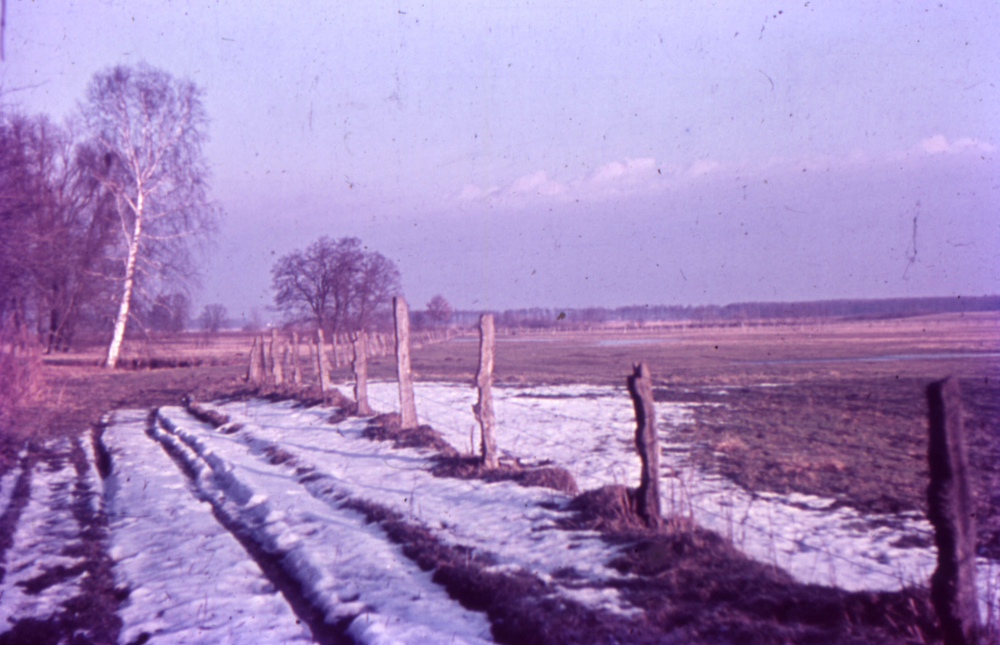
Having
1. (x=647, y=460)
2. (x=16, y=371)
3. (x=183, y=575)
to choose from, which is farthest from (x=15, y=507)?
(x=16, y=371)

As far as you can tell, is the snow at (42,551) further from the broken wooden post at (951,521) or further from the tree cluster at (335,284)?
the tree cluster at (335,284)

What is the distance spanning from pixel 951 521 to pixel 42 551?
7.71 m

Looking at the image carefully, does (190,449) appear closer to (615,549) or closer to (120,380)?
(615,549)

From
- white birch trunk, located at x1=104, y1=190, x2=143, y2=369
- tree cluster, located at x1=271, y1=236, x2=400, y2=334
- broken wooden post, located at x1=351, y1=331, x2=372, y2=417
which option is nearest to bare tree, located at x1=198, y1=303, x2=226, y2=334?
tree cluster, located at x1=271, y1=236, x2=400, y2=334

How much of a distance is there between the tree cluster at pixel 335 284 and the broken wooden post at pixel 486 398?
40906mm

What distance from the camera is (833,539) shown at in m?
6.29

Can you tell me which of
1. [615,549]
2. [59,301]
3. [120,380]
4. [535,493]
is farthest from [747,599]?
[59,301]

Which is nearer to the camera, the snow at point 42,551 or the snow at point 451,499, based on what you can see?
the snow at point 42,551

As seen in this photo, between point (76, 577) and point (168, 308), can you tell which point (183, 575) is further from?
point (168, 308)

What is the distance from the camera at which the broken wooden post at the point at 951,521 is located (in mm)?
3824

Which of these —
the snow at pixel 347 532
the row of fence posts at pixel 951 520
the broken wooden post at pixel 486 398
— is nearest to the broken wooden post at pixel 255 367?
the snow at pixel 347 532

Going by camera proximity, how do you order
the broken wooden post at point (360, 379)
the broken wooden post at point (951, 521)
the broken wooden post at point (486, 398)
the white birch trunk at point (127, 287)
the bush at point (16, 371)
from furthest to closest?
the white birch trunk at point (127, 287), the broken wooden post at point (360, 379), the bush at point (16, 371), the broken wooden post at point (486, 398), the broken wooden post at point (951, 521)

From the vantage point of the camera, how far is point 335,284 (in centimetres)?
5050

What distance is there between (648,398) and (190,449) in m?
9.31
